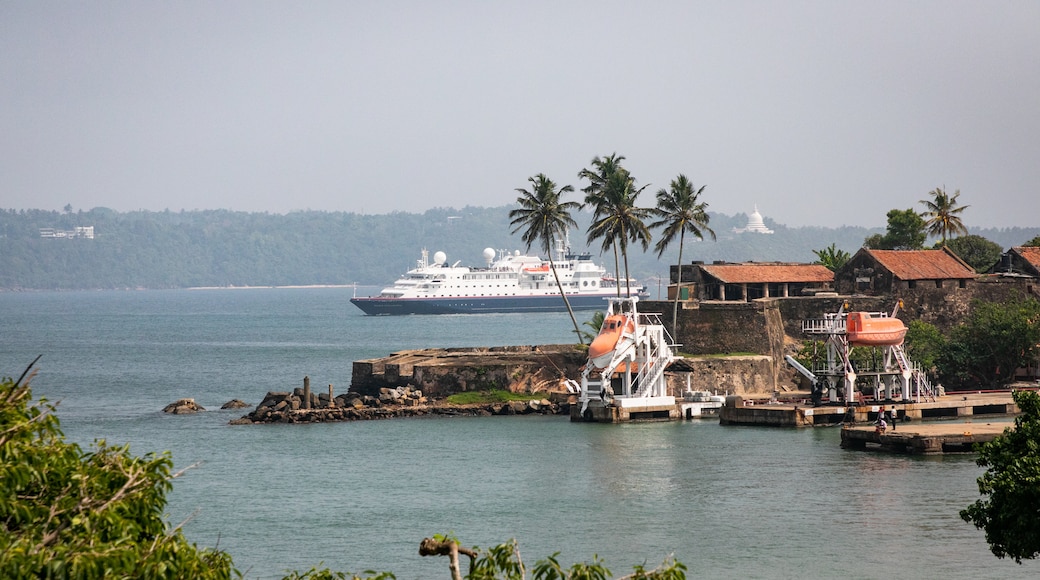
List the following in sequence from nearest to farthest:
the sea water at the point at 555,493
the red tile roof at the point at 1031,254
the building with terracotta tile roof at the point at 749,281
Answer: the sea water at the point at 555,493, the building with terracotta tile roof at the point at 749,281, the red tile roof at the point at 1031,254

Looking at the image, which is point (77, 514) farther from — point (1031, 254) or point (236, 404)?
point (1031, 254)

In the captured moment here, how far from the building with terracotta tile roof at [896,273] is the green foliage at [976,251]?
17240 mm

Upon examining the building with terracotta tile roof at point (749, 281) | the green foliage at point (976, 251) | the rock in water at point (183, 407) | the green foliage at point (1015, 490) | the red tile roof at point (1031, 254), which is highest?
the green foliage at point (976, 251)

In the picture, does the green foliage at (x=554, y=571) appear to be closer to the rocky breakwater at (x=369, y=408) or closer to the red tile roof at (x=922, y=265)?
the rocky breakwater at (x=369, y=408)

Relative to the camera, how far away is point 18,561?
10.8 meters

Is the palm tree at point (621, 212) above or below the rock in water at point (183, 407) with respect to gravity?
above

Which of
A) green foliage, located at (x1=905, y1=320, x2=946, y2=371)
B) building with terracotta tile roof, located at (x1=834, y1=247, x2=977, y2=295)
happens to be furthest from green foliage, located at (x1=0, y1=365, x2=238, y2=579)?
building with terracotta tile roof, located at (x1=834, y1=247, x2=977, y2=295)

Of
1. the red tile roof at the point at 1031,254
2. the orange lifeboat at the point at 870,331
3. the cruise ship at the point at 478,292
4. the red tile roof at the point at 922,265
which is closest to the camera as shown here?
the orange lifeboat at the point at 870,331

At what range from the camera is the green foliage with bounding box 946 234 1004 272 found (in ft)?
266

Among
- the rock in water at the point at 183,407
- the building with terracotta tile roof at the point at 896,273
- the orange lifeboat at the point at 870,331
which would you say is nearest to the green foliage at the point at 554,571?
the orange lifeboat at the point at 870,331

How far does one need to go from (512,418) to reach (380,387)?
7345 millimetres

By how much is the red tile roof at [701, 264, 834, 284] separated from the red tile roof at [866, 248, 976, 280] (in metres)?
3.16

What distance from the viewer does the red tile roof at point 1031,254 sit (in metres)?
66.2

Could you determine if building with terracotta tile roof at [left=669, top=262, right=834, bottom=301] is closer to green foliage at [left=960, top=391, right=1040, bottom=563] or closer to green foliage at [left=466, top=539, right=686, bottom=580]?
green foliage at [left=960, top=391, right=1040, bottom=563]
